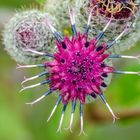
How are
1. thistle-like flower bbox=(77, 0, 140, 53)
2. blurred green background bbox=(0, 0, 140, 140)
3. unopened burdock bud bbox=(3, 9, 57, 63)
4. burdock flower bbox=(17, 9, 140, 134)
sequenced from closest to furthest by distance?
1. burdock flower bbox=(17, 9, 140, 134)
2. thistle-like flower bbox=(77, 0, 140, 53)
3. unopened burdock bud bbox=(3, 9, 57, 63)
4. blurred green background bbox=(0, 0, 140, 140)

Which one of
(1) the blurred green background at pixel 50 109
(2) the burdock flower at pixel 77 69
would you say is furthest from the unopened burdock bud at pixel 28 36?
(1) the blurred green background at pixel 50 109

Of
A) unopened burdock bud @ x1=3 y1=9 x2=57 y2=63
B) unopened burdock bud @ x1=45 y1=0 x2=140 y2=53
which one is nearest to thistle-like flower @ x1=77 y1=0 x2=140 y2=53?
unopened burdock bud @ x1=45 y1=0 x2=140 y2=53

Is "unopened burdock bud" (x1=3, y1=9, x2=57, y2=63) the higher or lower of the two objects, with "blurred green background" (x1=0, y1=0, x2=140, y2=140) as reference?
higher

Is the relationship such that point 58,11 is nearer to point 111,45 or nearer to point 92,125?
point 111,45

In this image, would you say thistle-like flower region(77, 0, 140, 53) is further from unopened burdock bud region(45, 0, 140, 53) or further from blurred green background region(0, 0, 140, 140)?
blurred green background region(0, 0, 140, 140)

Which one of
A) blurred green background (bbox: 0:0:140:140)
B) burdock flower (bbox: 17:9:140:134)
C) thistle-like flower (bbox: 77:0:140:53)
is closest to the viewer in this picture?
burdock flower (bbox: 17:9:140:134)

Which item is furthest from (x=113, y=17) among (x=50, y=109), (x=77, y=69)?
(x=50, y=109)
